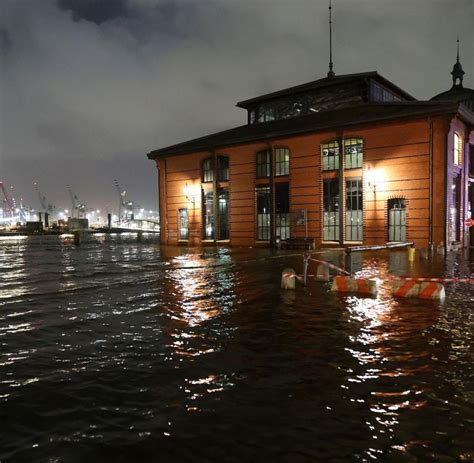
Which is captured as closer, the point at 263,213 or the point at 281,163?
the point at 281,163

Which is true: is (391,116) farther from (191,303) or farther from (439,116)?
(191,303)

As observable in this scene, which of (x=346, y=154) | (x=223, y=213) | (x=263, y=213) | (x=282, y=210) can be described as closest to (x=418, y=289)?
(x=346, y=154)

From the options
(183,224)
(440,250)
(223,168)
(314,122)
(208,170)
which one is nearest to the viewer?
(440,250)

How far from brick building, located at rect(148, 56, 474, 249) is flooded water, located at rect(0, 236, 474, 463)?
53.4ft

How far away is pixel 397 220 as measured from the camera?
24391 mm

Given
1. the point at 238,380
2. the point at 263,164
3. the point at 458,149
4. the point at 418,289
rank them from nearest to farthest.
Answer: the point at 238,380 < the point at 418,289 < the point at 458,149 < the point at 263,164

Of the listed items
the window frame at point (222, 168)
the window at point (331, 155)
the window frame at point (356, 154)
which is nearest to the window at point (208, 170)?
the window frame at point (222, 168)

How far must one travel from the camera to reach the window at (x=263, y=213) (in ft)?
98.0

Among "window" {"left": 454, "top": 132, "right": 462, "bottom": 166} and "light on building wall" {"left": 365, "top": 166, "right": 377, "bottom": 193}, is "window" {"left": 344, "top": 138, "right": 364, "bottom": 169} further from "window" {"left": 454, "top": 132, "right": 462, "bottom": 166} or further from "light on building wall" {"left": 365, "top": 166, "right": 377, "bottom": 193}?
"window" {"left": 454, "top": 132, "right": 462, "bottom": 166}

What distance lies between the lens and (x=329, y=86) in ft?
100

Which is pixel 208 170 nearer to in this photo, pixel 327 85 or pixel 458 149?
pixel 327 85

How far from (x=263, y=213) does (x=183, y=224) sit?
26.2 ft

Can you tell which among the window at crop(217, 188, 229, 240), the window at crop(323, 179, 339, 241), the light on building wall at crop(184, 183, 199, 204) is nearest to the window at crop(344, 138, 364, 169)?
the window at crop(323, 179, 339, 241)

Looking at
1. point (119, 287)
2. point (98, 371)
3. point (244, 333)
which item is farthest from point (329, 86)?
point (98, 371)
